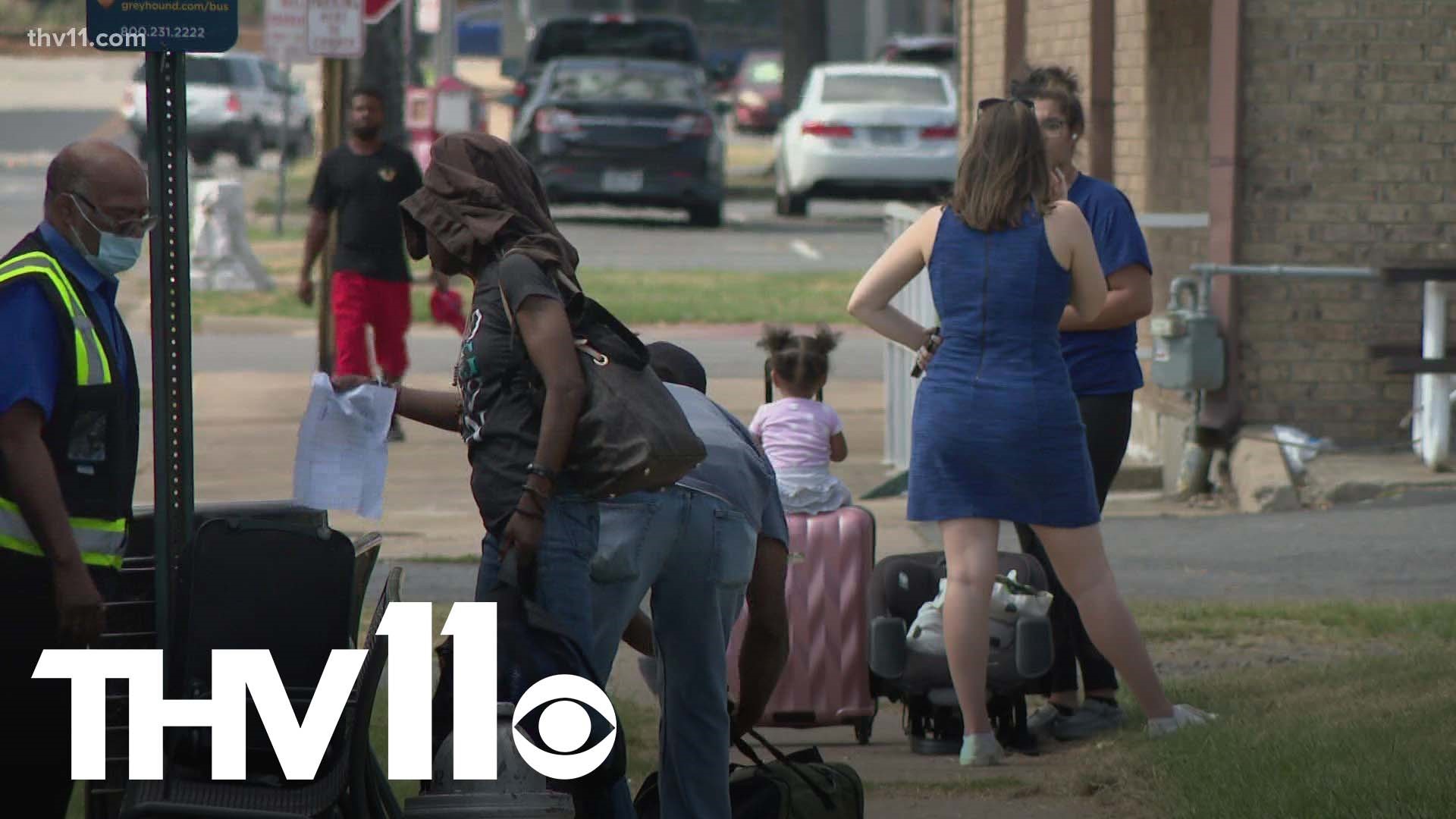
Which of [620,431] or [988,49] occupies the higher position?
[988,49]

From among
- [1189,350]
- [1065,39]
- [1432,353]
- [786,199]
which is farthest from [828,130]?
[1432,353]

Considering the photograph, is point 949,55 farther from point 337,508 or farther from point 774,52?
point 337,508

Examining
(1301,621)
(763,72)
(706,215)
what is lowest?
(1301,621)

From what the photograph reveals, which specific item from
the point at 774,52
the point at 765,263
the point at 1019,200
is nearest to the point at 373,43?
the point at 765,263

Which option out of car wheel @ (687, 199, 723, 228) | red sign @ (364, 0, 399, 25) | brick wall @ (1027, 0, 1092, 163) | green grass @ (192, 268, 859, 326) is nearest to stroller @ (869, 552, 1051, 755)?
brick wall @ (1027, 0, 1092, 163)

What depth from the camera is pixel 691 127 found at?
25875mm

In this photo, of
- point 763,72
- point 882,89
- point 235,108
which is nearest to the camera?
point 882,89

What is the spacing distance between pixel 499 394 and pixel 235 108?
113 ft

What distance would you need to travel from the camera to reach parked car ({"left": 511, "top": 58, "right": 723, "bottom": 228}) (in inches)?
1001

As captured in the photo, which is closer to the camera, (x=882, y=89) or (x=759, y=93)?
(x=882, y=89)

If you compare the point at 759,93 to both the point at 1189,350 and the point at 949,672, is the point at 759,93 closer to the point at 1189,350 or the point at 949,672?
the point at 1189,350

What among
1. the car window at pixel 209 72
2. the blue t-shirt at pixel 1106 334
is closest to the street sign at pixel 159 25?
the blue t-shirt at pixel 1106 334

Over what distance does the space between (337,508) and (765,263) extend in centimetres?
1872

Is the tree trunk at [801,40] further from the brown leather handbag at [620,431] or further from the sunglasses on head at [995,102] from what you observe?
the brown leather handbag at [620,431]
